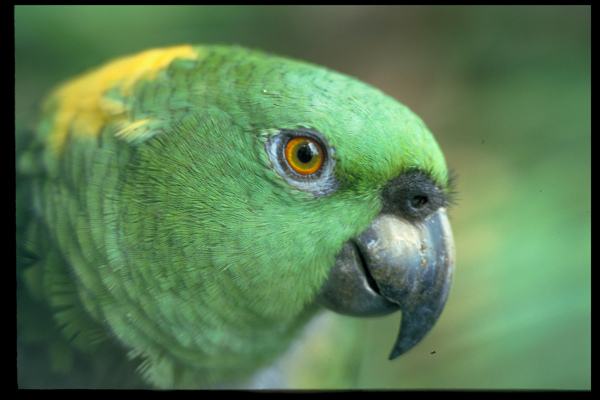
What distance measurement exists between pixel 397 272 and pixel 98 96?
86 centimetres

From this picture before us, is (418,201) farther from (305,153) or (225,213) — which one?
(225,213)

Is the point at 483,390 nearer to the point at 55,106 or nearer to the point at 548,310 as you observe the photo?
the point at 548,310

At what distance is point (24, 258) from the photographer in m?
1.10

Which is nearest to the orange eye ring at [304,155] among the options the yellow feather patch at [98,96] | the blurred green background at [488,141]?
the yellow feather patch at [98,96]

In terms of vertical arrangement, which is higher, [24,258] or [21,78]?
[21,78]

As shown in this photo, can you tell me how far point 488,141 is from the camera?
1852 mm

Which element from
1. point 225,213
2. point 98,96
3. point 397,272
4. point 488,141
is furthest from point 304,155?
point 488,141

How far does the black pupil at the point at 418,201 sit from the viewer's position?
3.28ft

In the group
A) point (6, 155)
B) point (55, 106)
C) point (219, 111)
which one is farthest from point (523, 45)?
point (6, 155)

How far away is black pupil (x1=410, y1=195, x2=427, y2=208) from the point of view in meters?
1.00

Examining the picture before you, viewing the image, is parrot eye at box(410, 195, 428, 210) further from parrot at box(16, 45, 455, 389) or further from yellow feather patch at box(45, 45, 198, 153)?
yellow feather patch at box(45, 45, 198, 153)

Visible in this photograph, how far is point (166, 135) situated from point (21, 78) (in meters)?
0.62

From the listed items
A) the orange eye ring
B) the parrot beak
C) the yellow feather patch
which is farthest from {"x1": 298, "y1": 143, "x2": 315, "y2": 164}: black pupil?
the yellow feather patch

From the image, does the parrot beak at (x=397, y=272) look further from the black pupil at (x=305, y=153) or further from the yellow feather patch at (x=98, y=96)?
the yellow feather patch at (x=98, y=96)
